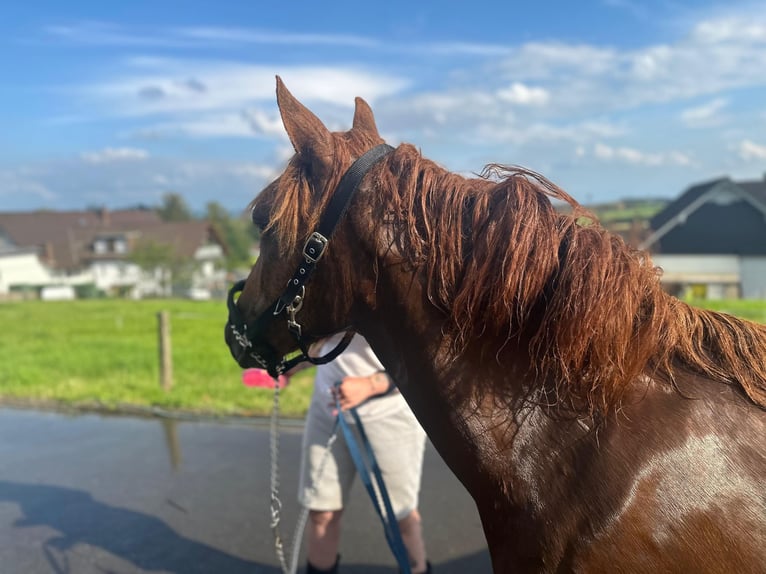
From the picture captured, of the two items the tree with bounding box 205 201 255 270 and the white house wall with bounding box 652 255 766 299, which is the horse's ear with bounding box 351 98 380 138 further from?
the tree with bounding box 205 201 255 270

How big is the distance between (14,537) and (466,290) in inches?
182

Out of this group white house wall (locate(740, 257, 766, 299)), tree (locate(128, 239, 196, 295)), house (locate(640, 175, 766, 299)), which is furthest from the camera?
tree (locate(128, 239, 196, 295))

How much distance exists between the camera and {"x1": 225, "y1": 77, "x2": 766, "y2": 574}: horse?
1.29m

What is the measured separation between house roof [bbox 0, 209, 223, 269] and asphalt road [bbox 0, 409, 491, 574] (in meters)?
50.6

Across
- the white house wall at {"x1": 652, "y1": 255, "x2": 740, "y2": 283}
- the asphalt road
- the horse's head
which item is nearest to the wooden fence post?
the asphalt road

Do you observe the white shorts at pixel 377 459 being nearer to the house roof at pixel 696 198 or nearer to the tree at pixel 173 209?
the house roof at pixel 696 198

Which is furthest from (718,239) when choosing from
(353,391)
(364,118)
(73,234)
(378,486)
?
(73,234)

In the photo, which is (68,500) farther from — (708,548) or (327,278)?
(708,548)

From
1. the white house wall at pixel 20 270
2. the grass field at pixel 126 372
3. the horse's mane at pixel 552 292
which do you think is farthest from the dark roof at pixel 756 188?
the white house wall at pixel 20 270

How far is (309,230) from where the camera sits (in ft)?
5.01

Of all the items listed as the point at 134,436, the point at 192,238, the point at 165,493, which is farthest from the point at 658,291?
the point at 192,238

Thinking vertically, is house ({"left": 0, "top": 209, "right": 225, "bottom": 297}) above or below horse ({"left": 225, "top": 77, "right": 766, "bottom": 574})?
below

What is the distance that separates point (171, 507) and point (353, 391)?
2934 millimetres

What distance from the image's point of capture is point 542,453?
1.39 metres
